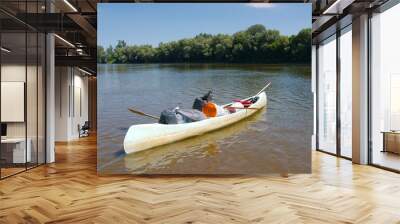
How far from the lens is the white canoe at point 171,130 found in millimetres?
6293

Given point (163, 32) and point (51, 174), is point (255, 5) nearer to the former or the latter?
point (163, 32)

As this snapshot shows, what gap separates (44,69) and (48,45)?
20.8 inches

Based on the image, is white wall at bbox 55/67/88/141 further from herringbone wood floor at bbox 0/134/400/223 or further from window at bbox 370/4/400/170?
window at bbox 370/4/400/170

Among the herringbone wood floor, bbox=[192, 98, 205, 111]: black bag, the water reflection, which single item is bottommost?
Answer: the herringbone wood floor

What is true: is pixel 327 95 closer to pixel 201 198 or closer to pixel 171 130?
pixel 171 130

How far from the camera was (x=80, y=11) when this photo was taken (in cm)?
769

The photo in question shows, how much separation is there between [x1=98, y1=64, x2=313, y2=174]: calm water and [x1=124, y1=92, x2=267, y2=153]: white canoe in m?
0.08

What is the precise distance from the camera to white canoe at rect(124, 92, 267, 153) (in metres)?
6.29

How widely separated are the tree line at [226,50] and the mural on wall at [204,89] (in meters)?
0.02

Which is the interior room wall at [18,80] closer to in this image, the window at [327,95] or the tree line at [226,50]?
the tree line at [226,50]

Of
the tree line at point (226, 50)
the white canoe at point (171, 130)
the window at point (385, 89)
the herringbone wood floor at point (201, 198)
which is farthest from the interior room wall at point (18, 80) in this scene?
the window at point (385, 89)

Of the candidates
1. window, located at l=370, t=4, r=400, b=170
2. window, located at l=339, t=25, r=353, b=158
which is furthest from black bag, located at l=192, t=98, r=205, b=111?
window, located at l=339, t=25, r=353, b=158

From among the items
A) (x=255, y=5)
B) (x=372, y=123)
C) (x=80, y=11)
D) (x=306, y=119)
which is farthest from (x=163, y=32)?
(x=372, y=123)

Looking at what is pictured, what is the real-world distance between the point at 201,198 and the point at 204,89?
6.92 ft
